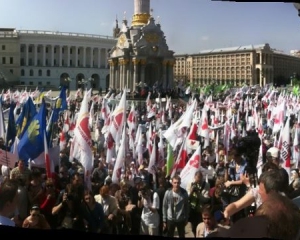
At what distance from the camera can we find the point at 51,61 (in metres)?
57.6

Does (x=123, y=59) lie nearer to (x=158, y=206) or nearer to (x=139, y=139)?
(x=139, y=139)

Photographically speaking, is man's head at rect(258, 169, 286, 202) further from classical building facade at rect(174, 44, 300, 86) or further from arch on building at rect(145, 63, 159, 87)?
arch on building at rect(145, 63, 159, 87)

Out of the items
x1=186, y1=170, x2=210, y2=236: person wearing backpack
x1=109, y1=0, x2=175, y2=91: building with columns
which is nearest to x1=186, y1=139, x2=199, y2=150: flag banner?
x1=186, y1=170, x2=210, y2=236: person wearing backpack

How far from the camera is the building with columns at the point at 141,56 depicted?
41469 mm

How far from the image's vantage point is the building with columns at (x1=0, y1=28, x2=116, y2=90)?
1999 inches

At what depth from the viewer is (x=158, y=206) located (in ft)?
16.6

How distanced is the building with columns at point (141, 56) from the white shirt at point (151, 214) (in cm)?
3500

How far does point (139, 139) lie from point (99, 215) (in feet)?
17.5

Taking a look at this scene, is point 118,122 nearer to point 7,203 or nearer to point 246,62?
point 246,62

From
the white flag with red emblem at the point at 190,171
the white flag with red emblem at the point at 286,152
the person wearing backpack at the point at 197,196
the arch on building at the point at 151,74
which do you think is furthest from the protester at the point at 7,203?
the arch on building at the point at 151,74

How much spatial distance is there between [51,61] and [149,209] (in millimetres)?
54515

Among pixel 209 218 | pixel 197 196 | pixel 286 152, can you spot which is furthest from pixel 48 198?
pixel 286 152

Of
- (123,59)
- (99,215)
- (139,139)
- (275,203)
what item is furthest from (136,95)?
(275,203)

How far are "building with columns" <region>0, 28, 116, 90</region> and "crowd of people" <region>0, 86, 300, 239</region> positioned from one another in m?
43.4
